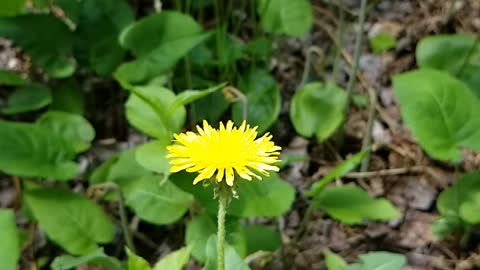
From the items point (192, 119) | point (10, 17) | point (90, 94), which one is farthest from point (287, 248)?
point (10, 17)

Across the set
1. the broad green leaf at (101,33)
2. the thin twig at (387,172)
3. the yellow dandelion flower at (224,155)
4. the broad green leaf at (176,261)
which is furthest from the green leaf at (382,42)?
the yellow dandelion flower at (224,155)

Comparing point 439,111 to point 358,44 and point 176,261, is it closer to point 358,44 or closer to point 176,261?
point 358,44

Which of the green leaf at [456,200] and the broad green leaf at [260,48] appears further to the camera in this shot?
the broad green leaf at [260,48]

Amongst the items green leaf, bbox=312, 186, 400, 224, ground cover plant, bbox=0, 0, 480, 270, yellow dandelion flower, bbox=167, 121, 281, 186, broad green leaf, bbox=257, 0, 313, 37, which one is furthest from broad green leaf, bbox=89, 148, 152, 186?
yellow dandelion flower, bbox=167, 121, 281, 186

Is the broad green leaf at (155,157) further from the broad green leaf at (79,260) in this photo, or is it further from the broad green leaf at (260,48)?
the broad green leaf at (260,48)

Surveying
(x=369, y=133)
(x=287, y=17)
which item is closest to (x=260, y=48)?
(x=287, y=17)

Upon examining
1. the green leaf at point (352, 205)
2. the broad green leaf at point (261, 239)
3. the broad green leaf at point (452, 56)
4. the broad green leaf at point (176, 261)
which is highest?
the broad green leaf at point (452, 56)
